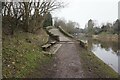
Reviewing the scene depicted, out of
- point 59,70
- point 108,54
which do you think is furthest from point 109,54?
point 59,70

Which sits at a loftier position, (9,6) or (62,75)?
(9,6)

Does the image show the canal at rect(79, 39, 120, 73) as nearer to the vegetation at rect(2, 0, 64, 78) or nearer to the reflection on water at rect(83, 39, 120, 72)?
the reflection on water at rect(83, 39, 120, 72)

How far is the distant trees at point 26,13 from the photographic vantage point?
1498 centimetres

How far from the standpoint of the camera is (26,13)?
18844mm

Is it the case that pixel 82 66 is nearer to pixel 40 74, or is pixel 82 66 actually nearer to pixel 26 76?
pixel 40 74

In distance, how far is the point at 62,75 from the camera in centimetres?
865

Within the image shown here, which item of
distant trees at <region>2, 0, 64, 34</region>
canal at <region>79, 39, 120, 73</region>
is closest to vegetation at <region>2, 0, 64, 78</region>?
distant trees at <region>2, 0, 64, 34</region>

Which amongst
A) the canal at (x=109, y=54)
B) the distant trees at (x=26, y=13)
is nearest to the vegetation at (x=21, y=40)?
the distant trees at (x=26, y=13)

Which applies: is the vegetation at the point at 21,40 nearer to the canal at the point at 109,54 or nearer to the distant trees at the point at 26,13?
the distant trees at the point at 26,13

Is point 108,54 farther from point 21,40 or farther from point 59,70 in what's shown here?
point 59,70

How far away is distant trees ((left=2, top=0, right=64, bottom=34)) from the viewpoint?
15.0m

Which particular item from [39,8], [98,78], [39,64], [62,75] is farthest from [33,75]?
[39,8]

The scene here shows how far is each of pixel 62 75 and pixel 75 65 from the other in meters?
2.15

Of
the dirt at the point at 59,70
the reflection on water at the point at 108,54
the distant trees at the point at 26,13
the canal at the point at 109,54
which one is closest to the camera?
the dirt at the point at 59,70
